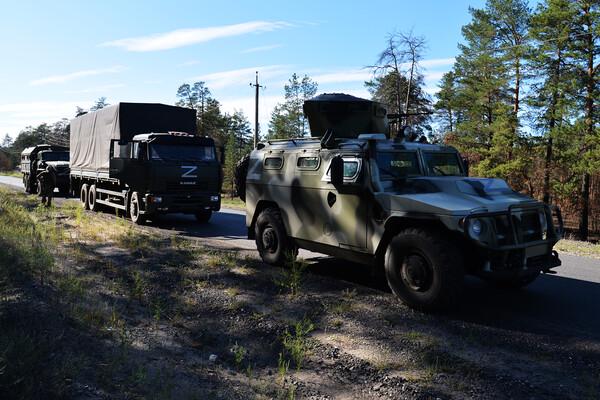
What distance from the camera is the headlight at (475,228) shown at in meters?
5.21

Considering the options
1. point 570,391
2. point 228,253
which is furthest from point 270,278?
point 570,391

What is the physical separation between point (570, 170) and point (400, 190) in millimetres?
25647

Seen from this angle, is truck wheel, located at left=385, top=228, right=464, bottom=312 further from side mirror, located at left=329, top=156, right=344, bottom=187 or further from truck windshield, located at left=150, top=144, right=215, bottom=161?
truck windshield, located at left=150, top=144, right=215, bottom=161

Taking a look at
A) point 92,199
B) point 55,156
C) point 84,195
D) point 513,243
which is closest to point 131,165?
point 92,199

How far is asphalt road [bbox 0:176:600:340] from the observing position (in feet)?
17.8

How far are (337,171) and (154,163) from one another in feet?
26.0

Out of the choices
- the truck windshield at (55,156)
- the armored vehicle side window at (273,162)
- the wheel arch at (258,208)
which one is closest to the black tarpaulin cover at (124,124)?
the wheel arch at (258,208)

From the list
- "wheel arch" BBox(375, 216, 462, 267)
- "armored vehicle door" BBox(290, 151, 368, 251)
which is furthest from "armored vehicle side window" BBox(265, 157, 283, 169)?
"wheel arch" BBox(375, 216, 462, 267)

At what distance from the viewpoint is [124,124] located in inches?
572

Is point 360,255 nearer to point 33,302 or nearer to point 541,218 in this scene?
point 541,218

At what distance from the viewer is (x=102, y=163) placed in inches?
622

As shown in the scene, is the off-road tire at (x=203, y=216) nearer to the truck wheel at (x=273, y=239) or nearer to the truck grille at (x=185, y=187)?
the truck grille at (x=185, y=187)

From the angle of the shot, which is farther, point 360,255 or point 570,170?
point 570,170

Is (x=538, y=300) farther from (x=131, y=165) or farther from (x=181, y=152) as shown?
(x=131, y=165)
